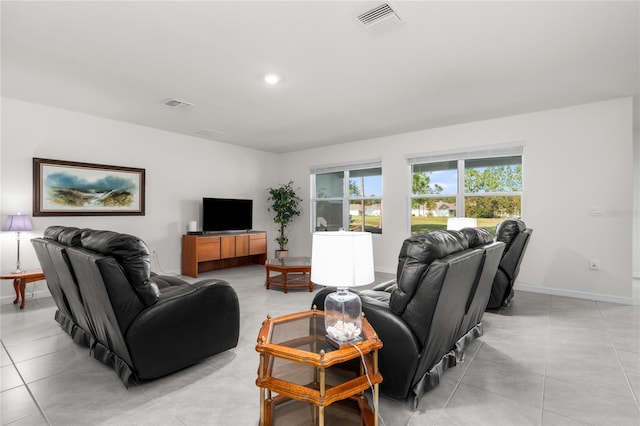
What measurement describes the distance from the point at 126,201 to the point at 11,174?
138cm

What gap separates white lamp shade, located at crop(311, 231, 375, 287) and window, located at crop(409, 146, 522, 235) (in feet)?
13.1

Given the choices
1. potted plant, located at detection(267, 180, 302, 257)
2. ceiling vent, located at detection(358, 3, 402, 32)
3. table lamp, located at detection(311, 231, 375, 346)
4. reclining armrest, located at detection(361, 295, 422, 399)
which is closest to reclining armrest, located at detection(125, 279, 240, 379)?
table lamp, located at detection(311, 231, 375, 346)

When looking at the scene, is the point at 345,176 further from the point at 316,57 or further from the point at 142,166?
the point at 316,57

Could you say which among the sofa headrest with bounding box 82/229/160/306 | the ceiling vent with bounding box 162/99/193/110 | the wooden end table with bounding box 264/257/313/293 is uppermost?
the ceiling vent with bounding box 162/99/193/110

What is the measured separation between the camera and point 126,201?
17.1 feet

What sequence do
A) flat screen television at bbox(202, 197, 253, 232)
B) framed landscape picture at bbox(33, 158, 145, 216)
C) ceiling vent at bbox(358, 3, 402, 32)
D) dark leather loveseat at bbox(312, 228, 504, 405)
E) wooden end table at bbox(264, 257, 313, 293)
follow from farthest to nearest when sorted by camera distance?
flat screen television at bbox(202, 197, 253, 232)
wooden end table at bbox(264, 257, 313, 293)
framed landscape picture at bbox(33, 158, 145, 216)
ceiling vent at bbox(358, 3, 402, 32)
dark leather loveseat at bbox(312, 228, 504, 405)

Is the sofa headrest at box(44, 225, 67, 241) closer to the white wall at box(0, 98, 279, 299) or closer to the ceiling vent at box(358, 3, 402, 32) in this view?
the white wall at box(0, 98, 279, 299)

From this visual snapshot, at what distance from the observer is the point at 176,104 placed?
429cm

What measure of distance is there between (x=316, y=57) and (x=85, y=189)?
4.01m

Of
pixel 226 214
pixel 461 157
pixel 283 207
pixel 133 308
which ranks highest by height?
pixel 461 157

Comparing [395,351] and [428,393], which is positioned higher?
[395,351]

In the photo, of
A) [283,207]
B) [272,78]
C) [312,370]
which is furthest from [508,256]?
[283,207]

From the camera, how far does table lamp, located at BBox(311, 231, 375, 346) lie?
164cm

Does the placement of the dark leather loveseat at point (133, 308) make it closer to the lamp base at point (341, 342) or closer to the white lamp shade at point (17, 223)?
the lamp base at point (341, 342)
